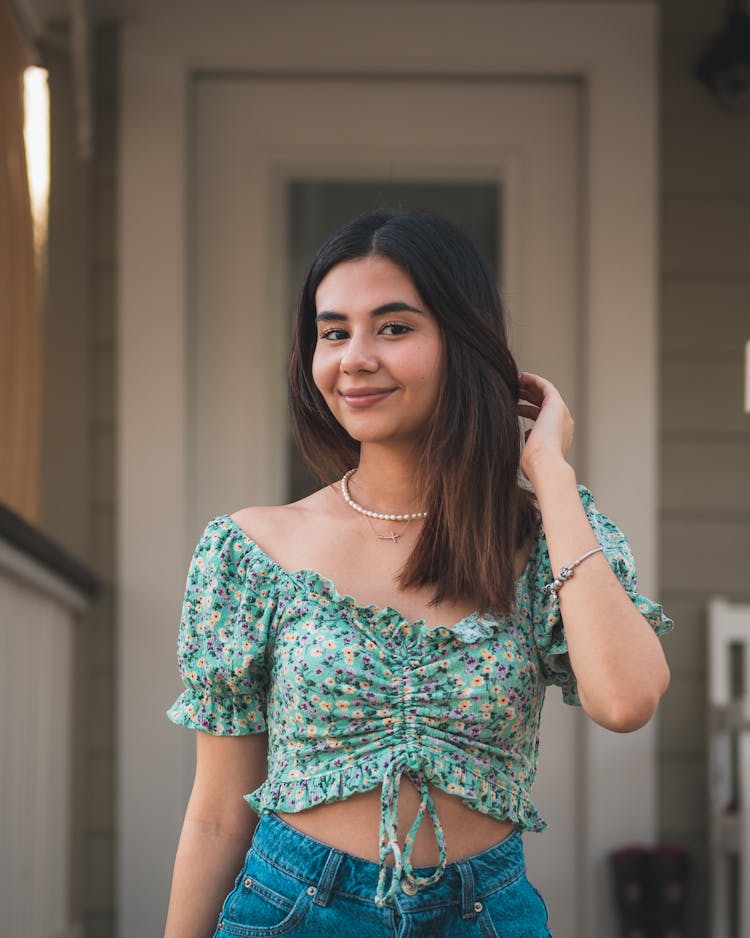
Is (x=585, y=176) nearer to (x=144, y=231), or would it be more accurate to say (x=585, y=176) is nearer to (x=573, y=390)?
(x=573, y=390)

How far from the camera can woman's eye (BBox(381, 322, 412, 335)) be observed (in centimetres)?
144

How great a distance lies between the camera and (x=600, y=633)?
133 cm

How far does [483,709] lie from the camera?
4.41ft

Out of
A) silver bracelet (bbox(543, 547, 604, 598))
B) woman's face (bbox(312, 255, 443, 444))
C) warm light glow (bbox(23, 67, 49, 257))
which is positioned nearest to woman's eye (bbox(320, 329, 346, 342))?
woman's face (bbox(312, 255, 443, 444))

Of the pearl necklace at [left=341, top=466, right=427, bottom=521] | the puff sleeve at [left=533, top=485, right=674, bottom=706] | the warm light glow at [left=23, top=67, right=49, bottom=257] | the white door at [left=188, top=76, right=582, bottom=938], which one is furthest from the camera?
the white door at [left=188, top=76, right=582, bottom=938]

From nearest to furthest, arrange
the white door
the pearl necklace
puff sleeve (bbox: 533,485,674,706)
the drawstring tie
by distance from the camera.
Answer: the drawstring tie → puff sleeve (bbox: 533,485,674,706) → the pearl necklace → the white door

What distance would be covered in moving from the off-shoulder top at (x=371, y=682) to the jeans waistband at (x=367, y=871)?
2cm

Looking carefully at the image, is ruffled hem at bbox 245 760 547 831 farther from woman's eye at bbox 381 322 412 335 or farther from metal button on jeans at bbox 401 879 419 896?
woman's eye at bbox 381 322 412 335

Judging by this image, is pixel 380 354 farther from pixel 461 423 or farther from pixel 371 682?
pixel 371 682

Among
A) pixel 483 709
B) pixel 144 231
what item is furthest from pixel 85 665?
pixel 483 709

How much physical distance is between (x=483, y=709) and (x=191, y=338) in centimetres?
208

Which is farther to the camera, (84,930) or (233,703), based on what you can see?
(84,930)

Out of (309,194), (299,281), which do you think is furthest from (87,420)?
(309,194)

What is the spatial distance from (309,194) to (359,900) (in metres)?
2.32
